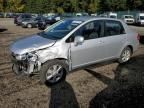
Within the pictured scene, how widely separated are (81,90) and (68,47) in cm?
126

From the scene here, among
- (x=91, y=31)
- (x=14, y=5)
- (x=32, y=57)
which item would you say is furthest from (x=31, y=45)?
(x=14, y=5)

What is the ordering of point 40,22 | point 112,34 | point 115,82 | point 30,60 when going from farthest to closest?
1. point 40,22
2. point 112,34
3. point 115,82
4. point 30,60

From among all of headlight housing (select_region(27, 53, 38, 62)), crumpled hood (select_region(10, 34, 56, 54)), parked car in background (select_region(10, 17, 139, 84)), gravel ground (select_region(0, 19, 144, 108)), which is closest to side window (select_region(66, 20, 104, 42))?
parked car in background (select_region(10, 17, 139, 84))

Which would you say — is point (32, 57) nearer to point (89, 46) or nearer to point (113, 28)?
point (89, 46)

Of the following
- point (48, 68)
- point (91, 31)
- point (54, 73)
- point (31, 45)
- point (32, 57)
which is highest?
point (91, 31)

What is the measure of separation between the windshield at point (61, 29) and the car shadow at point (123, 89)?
1.60 metres

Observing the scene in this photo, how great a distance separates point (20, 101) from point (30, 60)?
1.15m

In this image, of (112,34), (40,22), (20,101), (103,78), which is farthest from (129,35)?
(40,22)

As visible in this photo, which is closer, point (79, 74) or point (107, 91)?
point (107, 91)

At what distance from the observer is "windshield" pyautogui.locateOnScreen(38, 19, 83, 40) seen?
23.3ft

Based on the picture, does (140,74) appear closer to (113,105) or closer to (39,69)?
(113,105)

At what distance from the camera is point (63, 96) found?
596 cm

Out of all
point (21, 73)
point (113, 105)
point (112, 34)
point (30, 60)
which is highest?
point (112, 34)

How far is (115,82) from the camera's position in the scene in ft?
23.1
